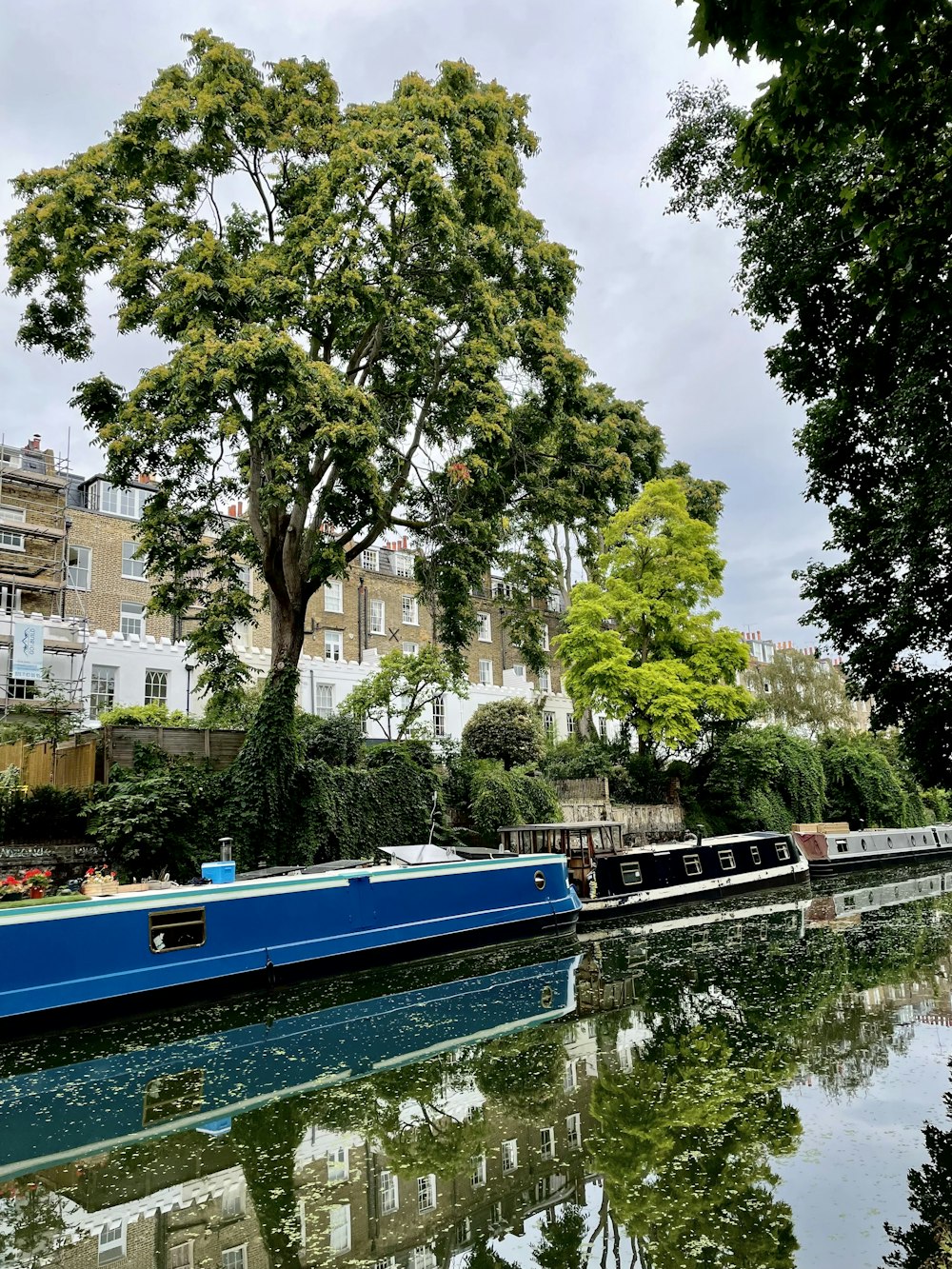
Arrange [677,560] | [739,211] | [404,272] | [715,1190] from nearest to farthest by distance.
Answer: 1. [715,1190]
2. [739,211]
3. [404,272]
4. [677,560]

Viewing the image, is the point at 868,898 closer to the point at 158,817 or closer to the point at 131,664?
the point at 158,817

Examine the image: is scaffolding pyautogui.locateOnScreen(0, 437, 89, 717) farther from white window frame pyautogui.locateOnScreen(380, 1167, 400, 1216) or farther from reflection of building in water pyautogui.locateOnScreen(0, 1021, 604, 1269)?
white window frame pyautogui.locateOnScreen(380, 1167, 400, 1216)

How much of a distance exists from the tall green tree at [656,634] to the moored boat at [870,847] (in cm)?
477

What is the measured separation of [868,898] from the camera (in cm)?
2094

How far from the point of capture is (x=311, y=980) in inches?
485

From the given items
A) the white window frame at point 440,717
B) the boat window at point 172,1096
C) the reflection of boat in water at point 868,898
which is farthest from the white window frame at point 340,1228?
the white window frame at point 440,717

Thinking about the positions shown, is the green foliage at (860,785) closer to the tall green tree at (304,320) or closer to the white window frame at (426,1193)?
the tall green tree at (304,320)

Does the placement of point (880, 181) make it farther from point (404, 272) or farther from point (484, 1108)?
point (404, 272)

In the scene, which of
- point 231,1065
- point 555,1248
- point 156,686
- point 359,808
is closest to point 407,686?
point 359,808

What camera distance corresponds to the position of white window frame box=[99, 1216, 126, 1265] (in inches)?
190

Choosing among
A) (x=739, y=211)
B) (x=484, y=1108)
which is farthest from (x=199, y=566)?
(x=484, y=1108)

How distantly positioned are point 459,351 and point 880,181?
35.6 ft

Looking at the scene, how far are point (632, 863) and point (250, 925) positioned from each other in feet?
32.2

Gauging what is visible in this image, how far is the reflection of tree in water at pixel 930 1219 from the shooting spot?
4.27 m
